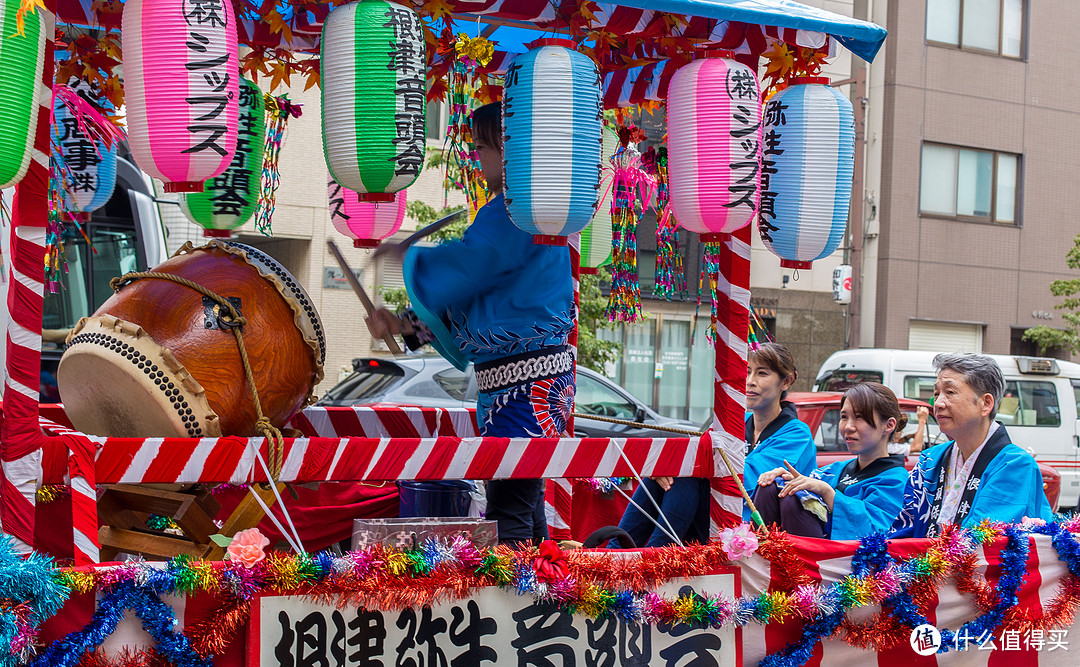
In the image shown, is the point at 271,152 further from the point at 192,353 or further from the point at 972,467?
the point at 972,467

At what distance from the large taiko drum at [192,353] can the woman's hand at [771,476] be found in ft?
5.78

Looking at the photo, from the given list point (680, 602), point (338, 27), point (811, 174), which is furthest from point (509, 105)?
point (680, 602)

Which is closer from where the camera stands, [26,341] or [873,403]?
[26,341]

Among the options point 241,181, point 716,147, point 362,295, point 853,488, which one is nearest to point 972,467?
point 853,488

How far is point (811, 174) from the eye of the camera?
318cm

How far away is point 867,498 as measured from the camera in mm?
4023

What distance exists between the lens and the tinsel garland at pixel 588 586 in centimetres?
226

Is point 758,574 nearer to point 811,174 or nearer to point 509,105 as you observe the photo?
point 811,174

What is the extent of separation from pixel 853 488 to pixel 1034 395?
9815 millimetres

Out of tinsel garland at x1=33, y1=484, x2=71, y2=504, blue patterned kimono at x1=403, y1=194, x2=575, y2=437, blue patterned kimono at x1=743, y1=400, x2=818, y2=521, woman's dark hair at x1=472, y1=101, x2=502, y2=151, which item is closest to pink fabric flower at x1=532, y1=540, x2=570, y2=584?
blue patterned kimono at x1=403, y1=194, x2=575, y2=437

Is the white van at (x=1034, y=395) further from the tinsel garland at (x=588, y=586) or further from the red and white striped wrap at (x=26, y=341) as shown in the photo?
the red and white striped wrap at (x=26, y=341)

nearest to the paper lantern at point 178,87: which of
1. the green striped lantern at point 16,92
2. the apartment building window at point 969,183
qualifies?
the green striped lantern at point 16,92

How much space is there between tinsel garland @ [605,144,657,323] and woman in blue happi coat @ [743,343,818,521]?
61cm

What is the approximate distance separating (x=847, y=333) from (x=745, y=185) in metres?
16.6
